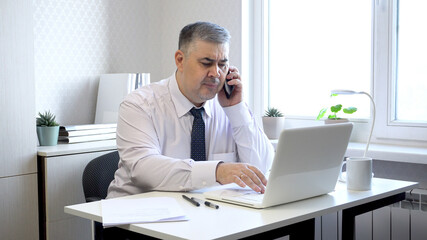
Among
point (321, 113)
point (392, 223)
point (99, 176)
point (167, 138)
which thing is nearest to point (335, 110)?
point (321, 113)

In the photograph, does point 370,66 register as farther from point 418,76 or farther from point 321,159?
point 321,159

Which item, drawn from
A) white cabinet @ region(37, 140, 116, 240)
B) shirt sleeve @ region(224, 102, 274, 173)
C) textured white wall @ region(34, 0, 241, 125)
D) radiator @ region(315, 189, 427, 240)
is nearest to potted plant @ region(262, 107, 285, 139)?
textured white wall @ region(34, 0, 241, 125)

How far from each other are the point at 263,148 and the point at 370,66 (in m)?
1.02

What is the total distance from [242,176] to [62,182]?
134 cm

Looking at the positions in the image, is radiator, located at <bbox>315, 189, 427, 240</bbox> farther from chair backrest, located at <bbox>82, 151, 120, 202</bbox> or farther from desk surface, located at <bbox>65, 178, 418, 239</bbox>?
chair backrest, located at <bbox>82, 151, 120, 202</bbox>

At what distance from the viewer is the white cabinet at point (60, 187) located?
8.99ft

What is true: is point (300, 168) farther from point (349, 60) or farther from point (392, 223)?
point (349, 60)

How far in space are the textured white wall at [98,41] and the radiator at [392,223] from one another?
4.01 feet

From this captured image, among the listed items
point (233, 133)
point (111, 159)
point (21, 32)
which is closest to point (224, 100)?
point (233, 133)

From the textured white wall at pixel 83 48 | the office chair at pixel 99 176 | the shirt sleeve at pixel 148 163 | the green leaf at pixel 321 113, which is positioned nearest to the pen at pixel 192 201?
the shirt sleeve at pixel 148 163

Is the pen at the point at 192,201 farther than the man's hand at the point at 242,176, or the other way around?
the man's hand at the point at 242,176

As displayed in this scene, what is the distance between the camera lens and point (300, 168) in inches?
64.7

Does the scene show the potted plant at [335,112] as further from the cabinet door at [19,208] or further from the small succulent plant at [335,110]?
the cabinet door at [19,208]

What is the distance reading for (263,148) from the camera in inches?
94.4
